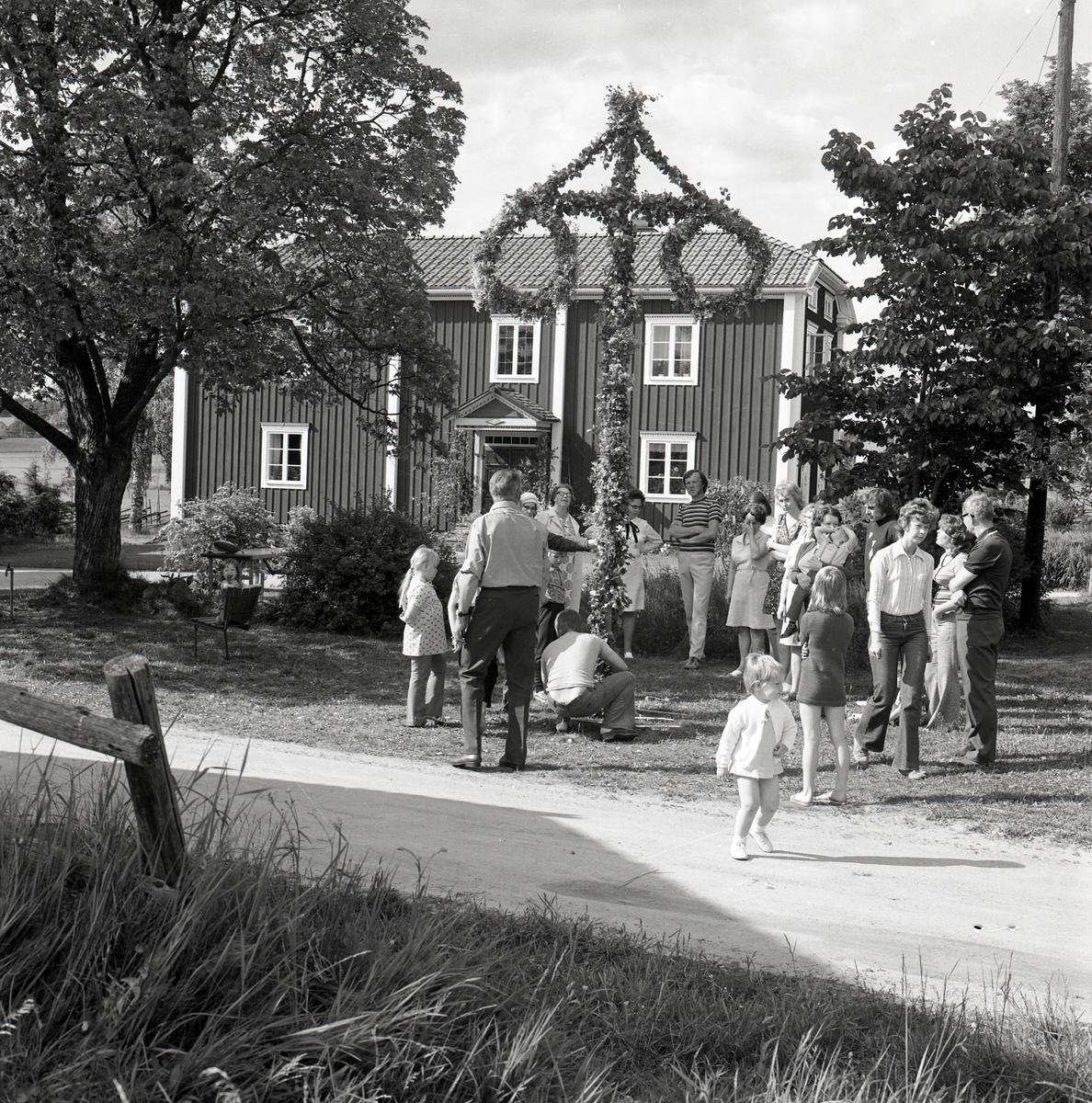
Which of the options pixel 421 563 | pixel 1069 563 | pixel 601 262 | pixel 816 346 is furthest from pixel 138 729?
Result: pixel 816 346

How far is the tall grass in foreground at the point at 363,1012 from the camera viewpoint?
345 centimetres

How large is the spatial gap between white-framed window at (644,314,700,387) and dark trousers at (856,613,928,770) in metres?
24.2

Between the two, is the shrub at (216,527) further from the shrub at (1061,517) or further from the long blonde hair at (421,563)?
the shrub at (1061,517)

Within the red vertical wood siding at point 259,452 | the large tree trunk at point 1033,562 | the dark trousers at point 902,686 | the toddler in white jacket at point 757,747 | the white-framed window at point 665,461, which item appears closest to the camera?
the toddler in white jacket at point 757,747

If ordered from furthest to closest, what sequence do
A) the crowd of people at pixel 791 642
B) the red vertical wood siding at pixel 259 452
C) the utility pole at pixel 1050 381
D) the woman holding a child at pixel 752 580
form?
the red vertical wood siding at pixel 259 452, the utility pole at pixel 1050 381, the woman holding a child at pixel 752 580, the crowd of people at pixel 791 642

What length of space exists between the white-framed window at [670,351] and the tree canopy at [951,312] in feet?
49.6

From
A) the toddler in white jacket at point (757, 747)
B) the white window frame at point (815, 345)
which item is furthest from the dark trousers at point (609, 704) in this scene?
the white window frame at point (815, 345)

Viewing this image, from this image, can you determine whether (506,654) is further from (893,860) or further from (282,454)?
(282,454)

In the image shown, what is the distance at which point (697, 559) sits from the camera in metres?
13.8

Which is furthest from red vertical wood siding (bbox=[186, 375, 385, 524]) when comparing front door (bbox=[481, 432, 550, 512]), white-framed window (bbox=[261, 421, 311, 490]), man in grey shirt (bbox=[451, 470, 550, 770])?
man in grey shirt (bbox=[451, 470, 550, 770])

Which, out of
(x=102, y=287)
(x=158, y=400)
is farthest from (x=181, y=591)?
(x=158, y=400)

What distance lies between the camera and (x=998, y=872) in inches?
253

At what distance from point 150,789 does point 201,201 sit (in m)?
12.0

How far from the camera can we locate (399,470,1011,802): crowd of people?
773 centimetres
